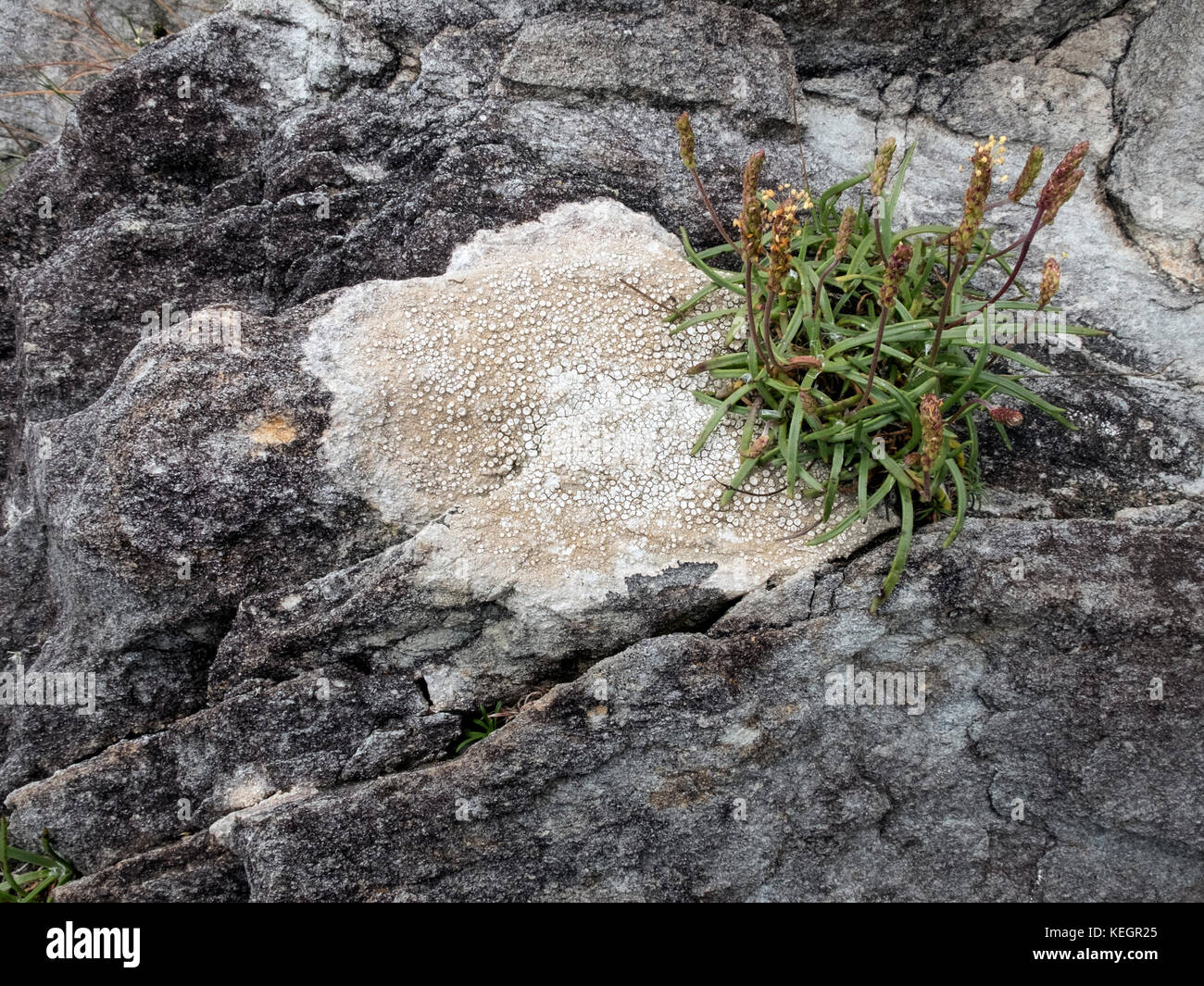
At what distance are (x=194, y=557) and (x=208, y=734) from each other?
0.71m

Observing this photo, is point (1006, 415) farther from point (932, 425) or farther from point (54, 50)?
point (54, 50)

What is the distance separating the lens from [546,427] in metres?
3.57

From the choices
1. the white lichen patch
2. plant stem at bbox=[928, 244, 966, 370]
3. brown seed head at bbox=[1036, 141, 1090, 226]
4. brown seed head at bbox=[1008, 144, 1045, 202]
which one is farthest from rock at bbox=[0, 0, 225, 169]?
brown seed head at bbox=[1036, 141, 1090, 226]

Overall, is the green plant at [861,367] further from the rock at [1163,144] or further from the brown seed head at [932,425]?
the rock at [1163,144]

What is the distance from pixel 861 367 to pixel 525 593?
1581 millimetres

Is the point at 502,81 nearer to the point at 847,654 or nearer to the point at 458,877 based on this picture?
the point at 847,654

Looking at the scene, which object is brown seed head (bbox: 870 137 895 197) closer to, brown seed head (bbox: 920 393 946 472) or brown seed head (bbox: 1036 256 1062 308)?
brown seed head (bbox: 1036 256 1062 308)

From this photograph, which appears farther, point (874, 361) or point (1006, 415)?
point (1006, 415)

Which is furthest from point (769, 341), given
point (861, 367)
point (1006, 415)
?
point (1006, 415)

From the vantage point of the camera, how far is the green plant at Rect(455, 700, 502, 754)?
347 cm

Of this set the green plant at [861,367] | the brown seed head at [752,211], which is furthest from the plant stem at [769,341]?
the brown seed head at [752,211]

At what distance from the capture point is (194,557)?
11.4 feet

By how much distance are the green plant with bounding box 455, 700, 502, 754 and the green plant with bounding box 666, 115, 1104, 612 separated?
127 cm

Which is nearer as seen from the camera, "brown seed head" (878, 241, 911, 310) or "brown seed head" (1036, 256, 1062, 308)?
"brown seed head" (1036, 256, 1062, 308)
